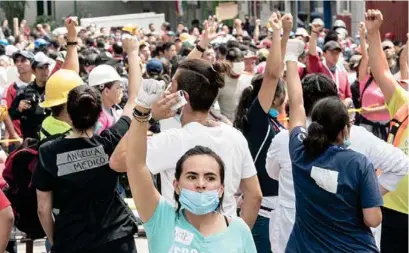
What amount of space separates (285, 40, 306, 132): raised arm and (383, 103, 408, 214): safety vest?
2.82ft

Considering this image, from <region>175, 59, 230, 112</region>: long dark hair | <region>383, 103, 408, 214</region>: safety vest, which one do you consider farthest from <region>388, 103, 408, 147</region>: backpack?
<region>175, 59, 230, 112</region>: long dark hair

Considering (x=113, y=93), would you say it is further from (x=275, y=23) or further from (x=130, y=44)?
(x=275, y=23)

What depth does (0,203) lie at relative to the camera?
4.47 m

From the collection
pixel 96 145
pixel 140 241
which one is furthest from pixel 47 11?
pixel 96 145

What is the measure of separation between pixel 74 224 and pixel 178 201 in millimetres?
1324

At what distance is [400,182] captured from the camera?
5.80 meters

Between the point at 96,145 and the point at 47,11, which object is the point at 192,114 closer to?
the point at 96,145

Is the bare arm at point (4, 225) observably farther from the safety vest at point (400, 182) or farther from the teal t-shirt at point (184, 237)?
the safety vest at point (400, 182)

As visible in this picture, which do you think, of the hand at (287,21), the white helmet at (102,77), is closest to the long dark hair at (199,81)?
the hand at (287,21)

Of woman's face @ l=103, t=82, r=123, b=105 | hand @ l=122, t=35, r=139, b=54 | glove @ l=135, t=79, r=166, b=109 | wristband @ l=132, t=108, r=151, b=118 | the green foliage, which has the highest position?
the green foliage

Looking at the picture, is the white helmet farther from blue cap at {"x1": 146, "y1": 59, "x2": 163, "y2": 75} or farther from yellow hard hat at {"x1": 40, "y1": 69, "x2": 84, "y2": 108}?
blue cap at {"x1": 146, "y1": 59, "x2": 163, "y2": 75}

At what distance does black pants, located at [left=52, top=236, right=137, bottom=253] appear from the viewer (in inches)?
202

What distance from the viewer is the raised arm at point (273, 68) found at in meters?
5.66

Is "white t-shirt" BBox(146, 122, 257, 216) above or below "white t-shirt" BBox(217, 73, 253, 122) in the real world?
above
